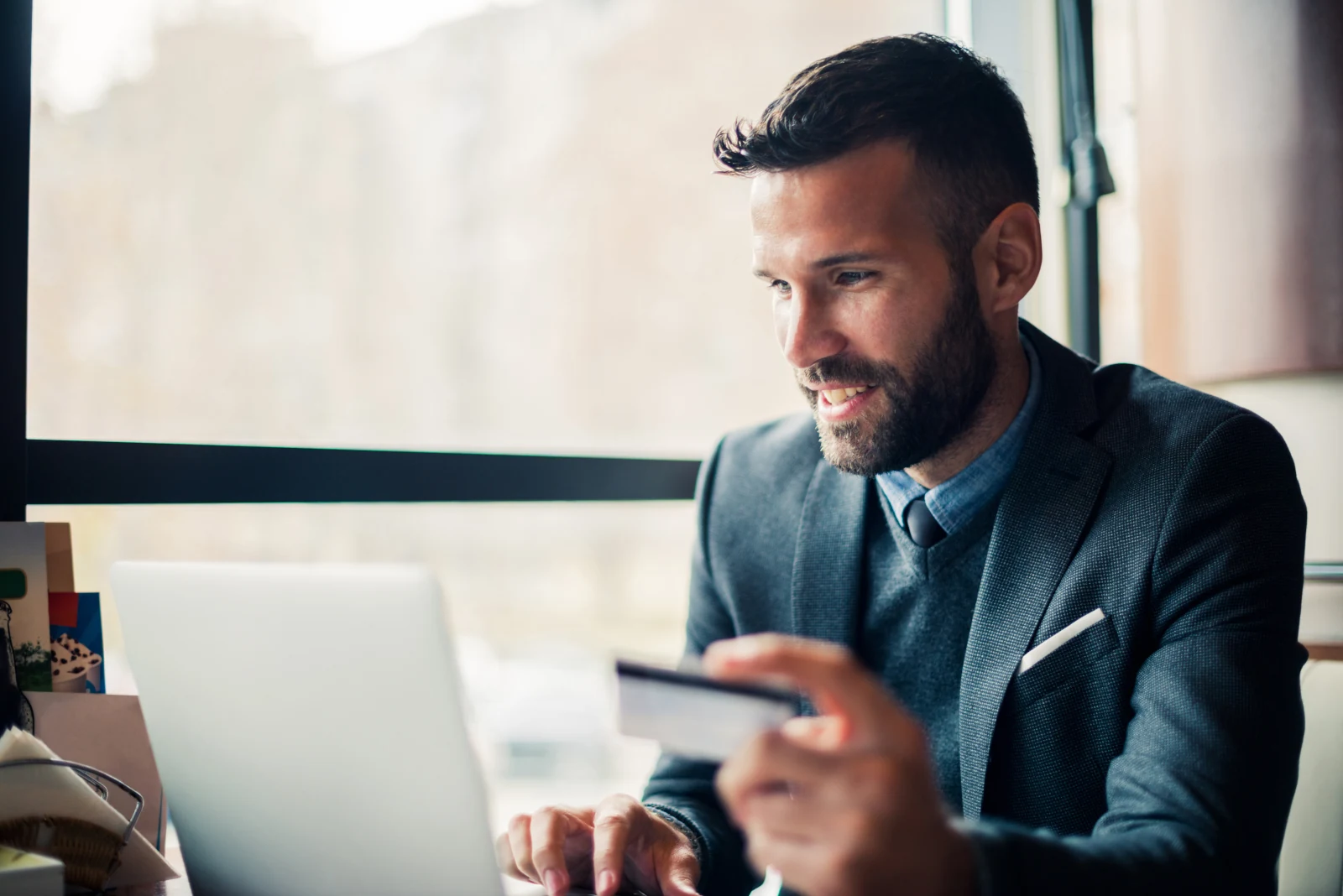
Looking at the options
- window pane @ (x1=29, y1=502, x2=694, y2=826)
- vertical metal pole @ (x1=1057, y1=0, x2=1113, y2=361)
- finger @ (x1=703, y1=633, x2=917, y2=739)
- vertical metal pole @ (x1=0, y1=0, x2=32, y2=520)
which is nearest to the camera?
finger @ (x1=703, y1=633, x2=917, y2=739)

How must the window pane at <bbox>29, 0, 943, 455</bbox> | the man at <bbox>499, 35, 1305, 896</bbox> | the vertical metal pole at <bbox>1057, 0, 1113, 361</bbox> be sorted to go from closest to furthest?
the man at <bbox>499, 35, 1305, 896</bbox>, the window pane at <bbox>29, 0, 943, 455</bbox>, the vertical metal pole at <bbox>1057, 0, 1113, 361</bbox>

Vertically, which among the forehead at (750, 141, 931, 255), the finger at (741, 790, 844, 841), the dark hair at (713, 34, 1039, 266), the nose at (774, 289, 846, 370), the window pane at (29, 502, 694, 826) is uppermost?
the dark hair at (713, 34, 1039, 266)

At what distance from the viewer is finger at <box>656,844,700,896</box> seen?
0.97m

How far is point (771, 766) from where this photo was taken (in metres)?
0.59

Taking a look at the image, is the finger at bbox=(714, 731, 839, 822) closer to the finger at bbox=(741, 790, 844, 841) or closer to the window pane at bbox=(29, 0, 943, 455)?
the finger at bbox=(741, 790, 844, 841)

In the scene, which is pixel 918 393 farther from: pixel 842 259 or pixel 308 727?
pixel 308 727

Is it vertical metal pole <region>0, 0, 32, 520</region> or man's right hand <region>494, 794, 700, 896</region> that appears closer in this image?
man's right hand <region>494, 794, 700, 896</region>

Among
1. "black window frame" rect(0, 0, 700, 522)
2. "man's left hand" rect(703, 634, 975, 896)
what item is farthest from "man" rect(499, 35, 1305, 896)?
"black window frame" rect(0, 0, 700, 522)

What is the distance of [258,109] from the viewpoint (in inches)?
59.2

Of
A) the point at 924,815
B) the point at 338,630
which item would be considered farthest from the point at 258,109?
the point at 924,815

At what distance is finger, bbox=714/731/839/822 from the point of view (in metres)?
0.59

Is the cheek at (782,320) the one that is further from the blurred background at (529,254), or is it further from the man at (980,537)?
the blurred background at (529,254)

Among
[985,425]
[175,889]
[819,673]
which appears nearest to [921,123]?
[985,425]

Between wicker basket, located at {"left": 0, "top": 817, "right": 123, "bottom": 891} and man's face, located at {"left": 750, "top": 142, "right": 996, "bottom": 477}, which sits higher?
man's face, located at {"left": 750, "top": 142, "right": 996, "bottom": 477}
